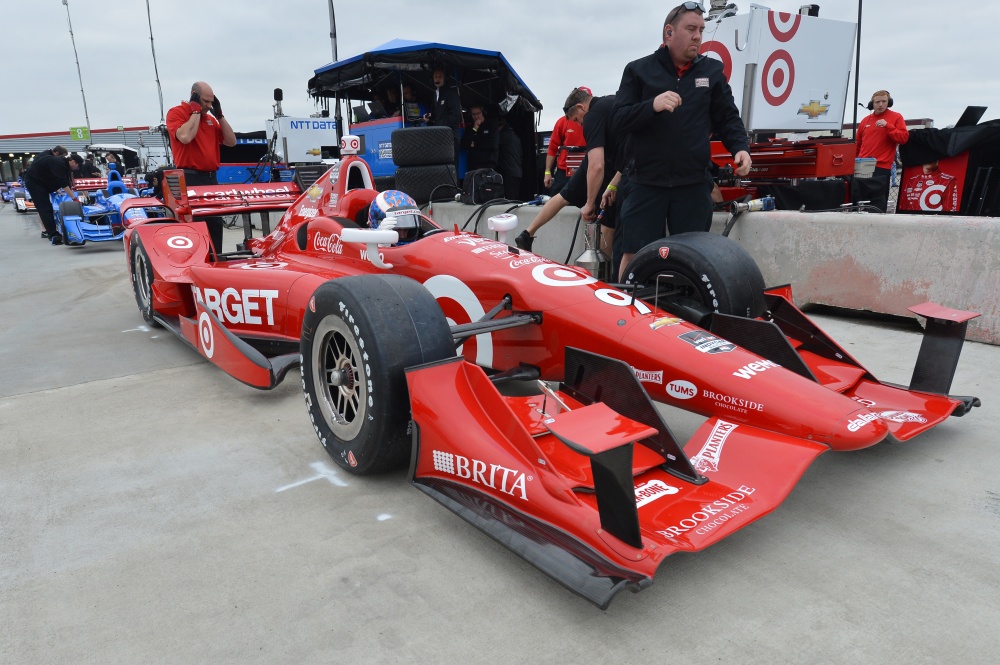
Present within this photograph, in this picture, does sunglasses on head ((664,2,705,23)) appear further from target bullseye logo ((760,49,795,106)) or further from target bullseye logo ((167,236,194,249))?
target bullseye logo ((167,236,194,249))

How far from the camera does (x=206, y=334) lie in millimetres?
3934

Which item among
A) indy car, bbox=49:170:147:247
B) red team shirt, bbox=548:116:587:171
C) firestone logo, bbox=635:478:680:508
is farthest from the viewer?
indy car, bbox=49:170:147:247

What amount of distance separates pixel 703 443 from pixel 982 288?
10.7 ft

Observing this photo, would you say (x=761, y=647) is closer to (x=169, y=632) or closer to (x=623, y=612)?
(x=623, y=612)

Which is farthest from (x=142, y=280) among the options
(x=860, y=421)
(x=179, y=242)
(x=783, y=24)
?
(x=783, y=24)

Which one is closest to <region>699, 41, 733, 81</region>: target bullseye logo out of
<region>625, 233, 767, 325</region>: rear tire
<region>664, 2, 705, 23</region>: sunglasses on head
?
<region>664, 2, 705, 23</region>: sunglasses on head

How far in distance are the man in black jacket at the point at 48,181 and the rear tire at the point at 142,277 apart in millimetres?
8559

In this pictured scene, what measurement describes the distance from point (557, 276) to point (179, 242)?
11.5ft

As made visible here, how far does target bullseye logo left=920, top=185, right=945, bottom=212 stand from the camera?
8930 mm

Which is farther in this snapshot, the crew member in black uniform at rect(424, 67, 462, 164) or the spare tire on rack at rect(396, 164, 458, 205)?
the crew member in black uniform at rect(424, 67, 462, 164)

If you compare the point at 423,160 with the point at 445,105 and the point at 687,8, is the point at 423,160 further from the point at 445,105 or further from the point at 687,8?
the point at 687,8

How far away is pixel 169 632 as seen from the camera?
1.77 m

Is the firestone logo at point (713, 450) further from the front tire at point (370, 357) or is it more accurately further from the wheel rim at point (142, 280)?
the wheel rim at point (142, 280)

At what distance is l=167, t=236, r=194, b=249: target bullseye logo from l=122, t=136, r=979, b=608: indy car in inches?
57.8
